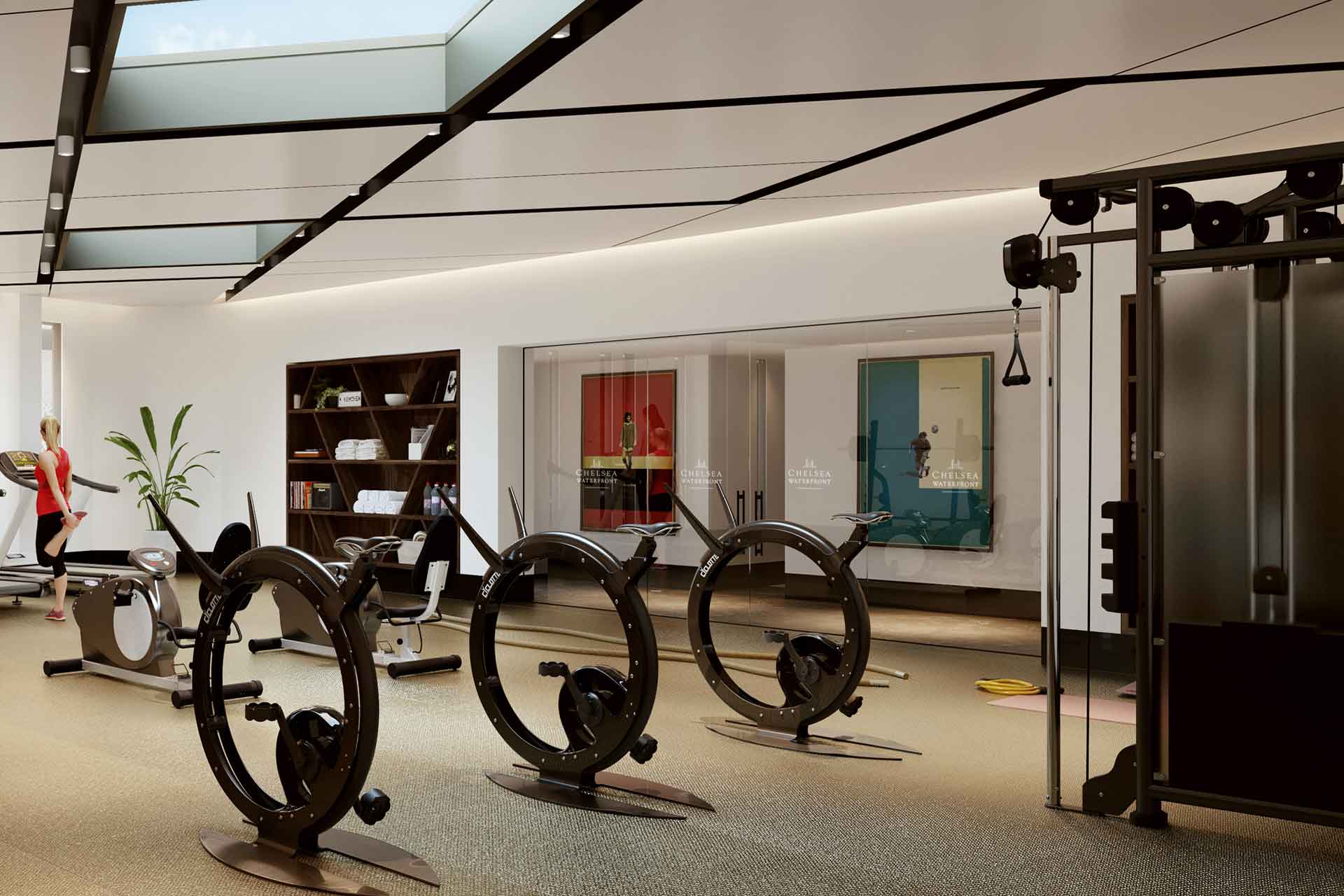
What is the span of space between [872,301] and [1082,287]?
1.37 meters

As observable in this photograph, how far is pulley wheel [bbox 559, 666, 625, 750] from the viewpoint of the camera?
3902 millimetres

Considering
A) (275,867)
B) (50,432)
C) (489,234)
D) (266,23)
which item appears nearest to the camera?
(275,867)

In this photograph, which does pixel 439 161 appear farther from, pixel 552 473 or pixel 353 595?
pixel 552 473

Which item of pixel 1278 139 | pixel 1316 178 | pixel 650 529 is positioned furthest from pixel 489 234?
pixel 1316 178

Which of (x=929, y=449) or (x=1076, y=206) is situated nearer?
(x=1076, y=206)

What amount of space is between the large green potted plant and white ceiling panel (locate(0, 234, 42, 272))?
2306 millimetres

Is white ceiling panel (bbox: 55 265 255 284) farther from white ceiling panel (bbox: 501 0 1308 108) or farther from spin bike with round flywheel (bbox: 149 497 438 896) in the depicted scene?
spin bike with round flywheel (bbox: 149 497 438 896)

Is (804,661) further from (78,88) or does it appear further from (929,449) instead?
(78,88)

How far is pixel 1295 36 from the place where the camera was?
3824mm

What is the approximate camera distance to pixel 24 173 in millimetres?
5703

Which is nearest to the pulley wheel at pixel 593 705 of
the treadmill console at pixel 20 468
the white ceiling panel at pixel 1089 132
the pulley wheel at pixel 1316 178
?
the pulley wheel at pixel 1316 178

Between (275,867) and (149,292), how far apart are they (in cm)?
842

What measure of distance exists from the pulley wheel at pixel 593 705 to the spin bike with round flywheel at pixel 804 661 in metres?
0.80

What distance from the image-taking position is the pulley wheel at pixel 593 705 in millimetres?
3902
